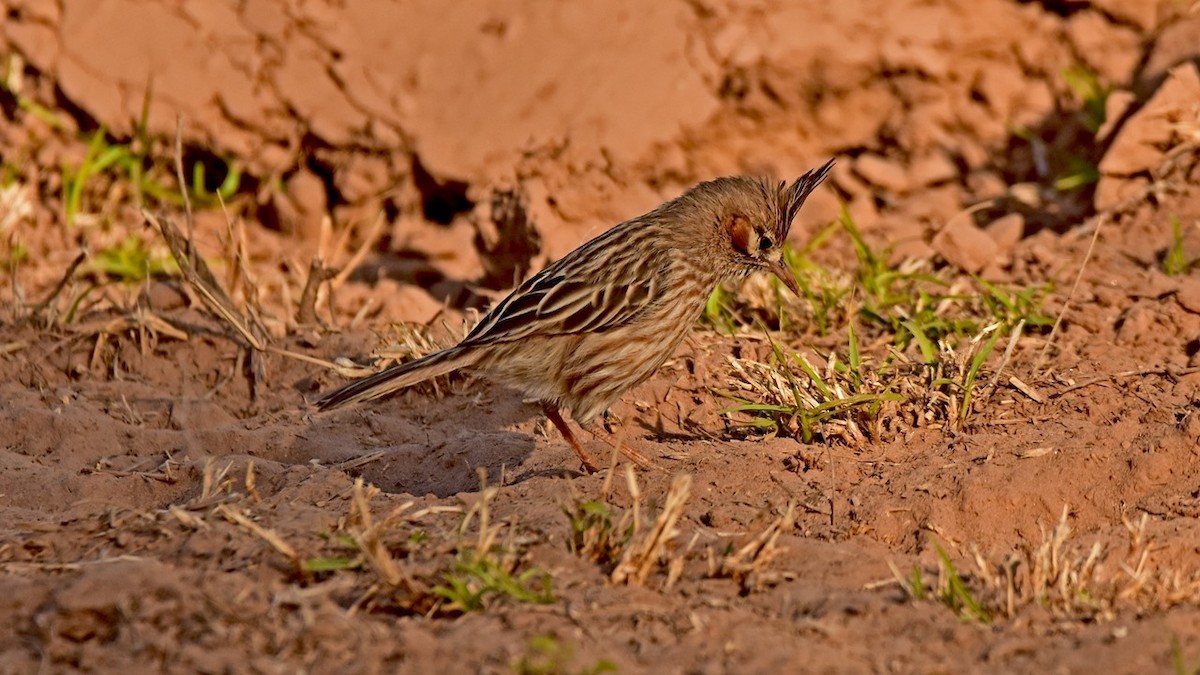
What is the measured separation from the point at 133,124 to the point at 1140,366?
603cm

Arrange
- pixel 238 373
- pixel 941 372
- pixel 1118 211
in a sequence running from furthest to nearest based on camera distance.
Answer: pixel 1118 211 < pixel 238 373 < pixel 941 372

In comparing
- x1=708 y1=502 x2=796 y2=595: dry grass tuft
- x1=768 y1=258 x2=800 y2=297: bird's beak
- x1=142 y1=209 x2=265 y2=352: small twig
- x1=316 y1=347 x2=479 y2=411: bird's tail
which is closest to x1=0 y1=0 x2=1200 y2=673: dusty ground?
x1=708 y1=502 x2=796 y2=595: dry grass tuft

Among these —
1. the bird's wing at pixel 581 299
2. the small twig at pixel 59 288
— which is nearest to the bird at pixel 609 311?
the bird's wing at pixel 581 299

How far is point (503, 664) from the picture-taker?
3.69m

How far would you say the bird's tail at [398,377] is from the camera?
5250 mm

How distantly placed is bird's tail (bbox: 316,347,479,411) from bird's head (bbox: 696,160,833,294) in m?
1.26

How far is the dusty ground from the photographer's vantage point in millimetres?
3984

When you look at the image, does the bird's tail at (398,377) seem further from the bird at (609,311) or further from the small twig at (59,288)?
the small twig at (59,288)

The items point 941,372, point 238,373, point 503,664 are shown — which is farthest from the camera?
point 238,373

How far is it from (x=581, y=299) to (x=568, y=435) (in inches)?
22.2

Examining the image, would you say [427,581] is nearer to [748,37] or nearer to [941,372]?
[941,372]

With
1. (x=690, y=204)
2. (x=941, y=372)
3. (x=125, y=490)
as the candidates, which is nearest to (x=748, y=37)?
(x=690, y=204)

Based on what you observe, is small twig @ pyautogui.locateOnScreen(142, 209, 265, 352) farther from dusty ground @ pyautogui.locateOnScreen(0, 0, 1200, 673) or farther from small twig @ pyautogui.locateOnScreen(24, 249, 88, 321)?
small twig @ pyautogui.locateOnScreen(24, 249, 88, 321)

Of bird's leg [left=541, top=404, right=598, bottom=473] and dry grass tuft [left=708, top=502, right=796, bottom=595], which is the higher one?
dry grass tuft [left=708, top=502, right=796, bottom=595]
